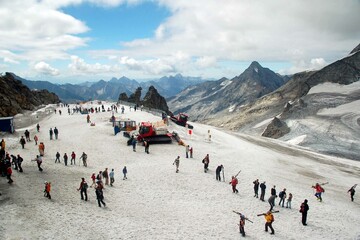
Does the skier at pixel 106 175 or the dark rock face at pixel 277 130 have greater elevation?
the dark rock face at pixel 277 130

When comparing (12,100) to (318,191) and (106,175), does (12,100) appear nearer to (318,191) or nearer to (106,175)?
(106,175)

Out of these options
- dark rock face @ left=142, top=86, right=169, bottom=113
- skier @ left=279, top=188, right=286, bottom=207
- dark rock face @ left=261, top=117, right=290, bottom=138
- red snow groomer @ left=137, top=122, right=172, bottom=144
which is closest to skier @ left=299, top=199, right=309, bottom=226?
skier @ left=279, top=188, right=286, bottom=207

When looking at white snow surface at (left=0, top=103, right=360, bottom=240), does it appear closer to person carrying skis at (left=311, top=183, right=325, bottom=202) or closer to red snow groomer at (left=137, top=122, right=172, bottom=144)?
person carrying skis at (left=311, top=183, right=325, bottom=202)

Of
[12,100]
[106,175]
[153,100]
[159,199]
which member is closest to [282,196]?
[159,199]

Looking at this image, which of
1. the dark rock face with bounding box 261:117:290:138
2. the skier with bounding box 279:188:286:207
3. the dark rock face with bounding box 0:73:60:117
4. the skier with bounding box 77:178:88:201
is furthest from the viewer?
the dark rock face with bounding box 261:117:290:138

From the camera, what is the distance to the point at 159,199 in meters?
24.0

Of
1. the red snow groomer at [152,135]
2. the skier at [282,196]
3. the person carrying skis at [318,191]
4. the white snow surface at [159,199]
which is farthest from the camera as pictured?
the red snow groomer at [152,135]

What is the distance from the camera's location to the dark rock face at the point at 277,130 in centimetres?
8681

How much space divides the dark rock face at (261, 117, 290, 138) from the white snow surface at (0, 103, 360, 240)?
45.6 meters

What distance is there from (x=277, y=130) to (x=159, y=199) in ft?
231

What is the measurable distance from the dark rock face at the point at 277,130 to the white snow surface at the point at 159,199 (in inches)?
1797

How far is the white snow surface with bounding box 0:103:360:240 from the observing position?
18.9 metres

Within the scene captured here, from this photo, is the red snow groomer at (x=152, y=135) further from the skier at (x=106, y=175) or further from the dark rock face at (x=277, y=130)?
the dark rock face at (x=277, y=130)

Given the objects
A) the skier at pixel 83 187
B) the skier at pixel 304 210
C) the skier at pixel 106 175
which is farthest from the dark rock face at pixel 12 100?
the skier at pixel 304 210
